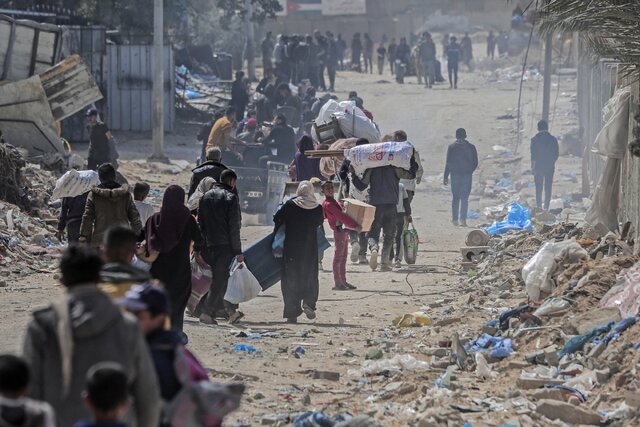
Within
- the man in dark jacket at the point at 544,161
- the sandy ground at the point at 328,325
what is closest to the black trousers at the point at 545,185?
the man in dark jacket at the point at 544,161

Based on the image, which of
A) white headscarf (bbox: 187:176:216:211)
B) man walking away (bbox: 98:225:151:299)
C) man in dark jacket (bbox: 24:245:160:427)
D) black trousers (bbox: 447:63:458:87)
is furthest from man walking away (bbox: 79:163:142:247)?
black trousers (bbox: 447:63:458:87)

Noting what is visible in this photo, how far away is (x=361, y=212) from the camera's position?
1488cm

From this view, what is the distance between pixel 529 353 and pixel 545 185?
45.4 ft

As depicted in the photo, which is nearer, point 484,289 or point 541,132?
point 484,289

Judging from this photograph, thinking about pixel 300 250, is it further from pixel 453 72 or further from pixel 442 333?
pixel 453 72

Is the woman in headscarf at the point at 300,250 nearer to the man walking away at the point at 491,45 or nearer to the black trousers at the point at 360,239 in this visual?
the black trousers at the point at 360,239

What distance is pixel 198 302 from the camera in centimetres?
1229

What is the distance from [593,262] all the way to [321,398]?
3.70m

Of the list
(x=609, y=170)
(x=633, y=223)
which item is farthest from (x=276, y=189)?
(x=633, y=223)

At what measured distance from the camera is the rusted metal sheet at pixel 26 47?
2380cm

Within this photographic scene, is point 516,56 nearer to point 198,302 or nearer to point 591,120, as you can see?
point 591,120

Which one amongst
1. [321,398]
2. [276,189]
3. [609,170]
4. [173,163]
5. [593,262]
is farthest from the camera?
[173,163]

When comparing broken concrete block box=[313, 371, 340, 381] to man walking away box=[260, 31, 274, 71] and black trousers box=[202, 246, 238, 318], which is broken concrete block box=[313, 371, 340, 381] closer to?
black trousers box=[202, 246, 238, 318]

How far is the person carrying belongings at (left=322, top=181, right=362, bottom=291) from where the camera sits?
14367 mm
